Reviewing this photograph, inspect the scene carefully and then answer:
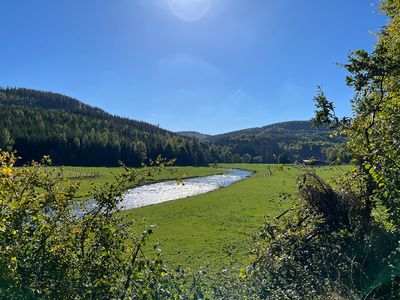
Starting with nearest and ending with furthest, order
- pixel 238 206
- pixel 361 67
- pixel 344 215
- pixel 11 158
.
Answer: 1. pixel 11 158
2. pixel 361 67
3. pixel 344 215
4. pixel 238 206

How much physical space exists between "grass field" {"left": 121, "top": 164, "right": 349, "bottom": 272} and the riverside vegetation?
150cm

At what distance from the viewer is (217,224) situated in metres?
30.3

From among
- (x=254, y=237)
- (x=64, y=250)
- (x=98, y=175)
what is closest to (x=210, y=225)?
(x=254, y=237)

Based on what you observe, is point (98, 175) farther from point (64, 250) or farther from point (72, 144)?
point (64, 250)

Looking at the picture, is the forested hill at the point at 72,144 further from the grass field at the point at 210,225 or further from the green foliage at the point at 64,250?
the green foliage at the point at 64,250

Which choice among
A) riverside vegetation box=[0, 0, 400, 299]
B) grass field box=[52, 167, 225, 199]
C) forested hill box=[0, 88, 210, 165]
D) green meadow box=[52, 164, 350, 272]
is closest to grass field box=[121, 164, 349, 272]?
green meadow box=[52, 164, 350, 272]

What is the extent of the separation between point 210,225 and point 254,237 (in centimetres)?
1875

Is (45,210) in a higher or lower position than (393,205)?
higher

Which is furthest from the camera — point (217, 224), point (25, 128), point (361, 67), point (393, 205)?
point (25, 128)

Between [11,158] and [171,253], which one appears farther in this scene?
[171,253]

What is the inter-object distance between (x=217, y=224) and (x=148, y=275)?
78.6ft

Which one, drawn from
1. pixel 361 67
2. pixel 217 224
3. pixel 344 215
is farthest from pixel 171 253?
pixel 361 67

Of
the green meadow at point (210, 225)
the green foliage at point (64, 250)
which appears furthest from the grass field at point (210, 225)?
the green foliage at point (64, 250)

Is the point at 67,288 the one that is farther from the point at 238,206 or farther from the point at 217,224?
the point at 238,206
